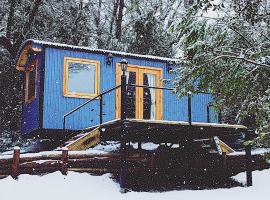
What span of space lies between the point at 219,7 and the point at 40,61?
323 inches

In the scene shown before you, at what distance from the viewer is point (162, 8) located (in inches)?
1312

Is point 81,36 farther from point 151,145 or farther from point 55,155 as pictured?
point 55,155

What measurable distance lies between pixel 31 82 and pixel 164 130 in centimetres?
572

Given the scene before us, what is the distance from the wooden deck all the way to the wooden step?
265 millimetres

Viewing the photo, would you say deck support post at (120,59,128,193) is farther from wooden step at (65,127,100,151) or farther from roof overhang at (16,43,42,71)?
roof overhang at (16,43,42,71)

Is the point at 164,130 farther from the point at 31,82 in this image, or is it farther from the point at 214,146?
the point at 31,82

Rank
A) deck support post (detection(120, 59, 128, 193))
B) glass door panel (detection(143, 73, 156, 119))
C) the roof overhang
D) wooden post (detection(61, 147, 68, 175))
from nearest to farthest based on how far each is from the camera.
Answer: deck support post (detection(120, 59, 128, 193)) < wooden post (detection(61, 147, 68, 175)) < the roof overhang < glass door panel (detection(143, 73, 156, 119))

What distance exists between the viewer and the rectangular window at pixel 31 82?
1648 cm

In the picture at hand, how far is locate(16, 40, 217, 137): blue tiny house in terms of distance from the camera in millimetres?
15602

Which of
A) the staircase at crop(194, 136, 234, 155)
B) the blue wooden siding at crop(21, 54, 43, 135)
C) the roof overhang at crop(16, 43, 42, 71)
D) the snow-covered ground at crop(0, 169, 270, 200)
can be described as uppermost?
the roof overhang at crop(16, 43, 42, 71)

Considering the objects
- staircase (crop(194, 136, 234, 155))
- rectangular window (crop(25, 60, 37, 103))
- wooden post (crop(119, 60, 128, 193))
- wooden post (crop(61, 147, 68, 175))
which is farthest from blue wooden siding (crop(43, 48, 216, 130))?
wooden post (crop(119, 60, 128, 193))

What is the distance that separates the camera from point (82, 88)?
52.7 feet

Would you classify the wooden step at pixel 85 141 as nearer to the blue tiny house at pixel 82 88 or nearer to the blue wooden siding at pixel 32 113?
the blue tiny house at pixel 82 88

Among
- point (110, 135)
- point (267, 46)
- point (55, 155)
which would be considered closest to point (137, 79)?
point (110, 135)
